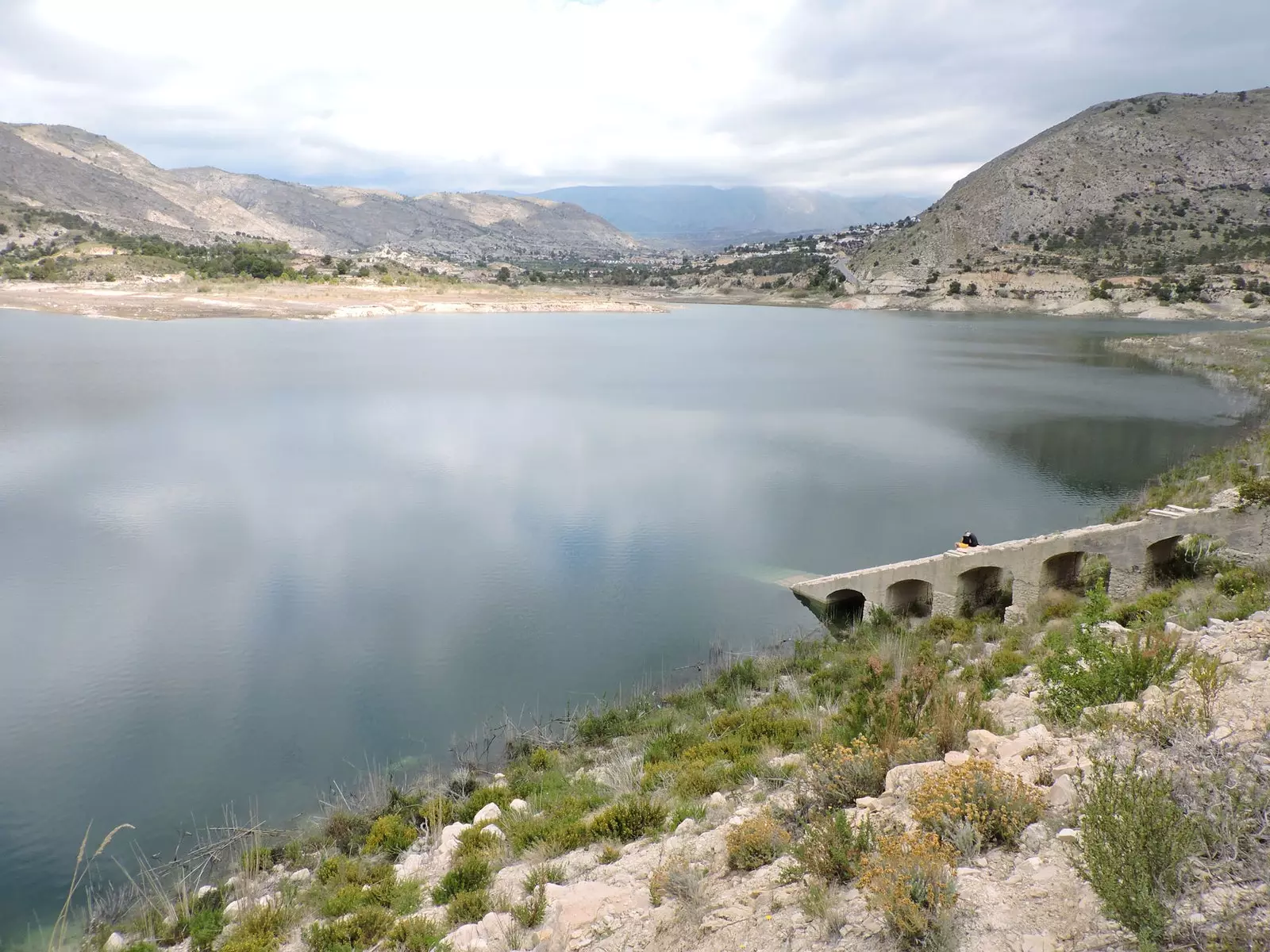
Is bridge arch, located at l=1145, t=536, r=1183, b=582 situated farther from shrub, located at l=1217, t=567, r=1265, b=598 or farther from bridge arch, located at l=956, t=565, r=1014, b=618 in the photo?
bridge arch, located at l=956, t=565, r=1014, b=618

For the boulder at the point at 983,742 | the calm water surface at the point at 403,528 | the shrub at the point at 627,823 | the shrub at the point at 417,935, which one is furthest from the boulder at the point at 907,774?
the calm water surface at the point at 403,528

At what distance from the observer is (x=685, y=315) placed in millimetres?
86500

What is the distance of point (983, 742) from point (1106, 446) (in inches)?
1031

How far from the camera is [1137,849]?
3477mm

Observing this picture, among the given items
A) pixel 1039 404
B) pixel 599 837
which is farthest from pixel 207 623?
pixel 1039 404

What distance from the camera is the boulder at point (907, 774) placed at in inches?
211

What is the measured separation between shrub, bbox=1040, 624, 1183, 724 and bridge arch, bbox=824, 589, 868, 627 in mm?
7774

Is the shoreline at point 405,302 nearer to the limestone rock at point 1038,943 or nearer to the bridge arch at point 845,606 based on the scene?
the bridge arch at point 845,606

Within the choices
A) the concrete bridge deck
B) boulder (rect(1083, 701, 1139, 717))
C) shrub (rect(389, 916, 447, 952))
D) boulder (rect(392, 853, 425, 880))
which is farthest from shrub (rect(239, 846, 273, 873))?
the concrete bridge deck

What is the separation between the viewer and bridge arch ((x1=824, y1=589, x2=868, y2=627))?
14.7 meters

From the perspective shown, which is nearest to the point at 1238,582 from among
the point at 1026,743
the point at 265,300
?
the point at 1026,743

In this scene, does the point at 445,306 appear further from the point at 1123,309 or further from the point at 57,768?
the point at 57,768

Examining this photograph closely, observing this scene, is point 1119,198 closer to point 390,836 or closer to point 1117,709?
point 1117,709

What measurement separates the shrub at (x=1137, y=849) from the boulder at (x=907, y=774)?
4.80 ft
